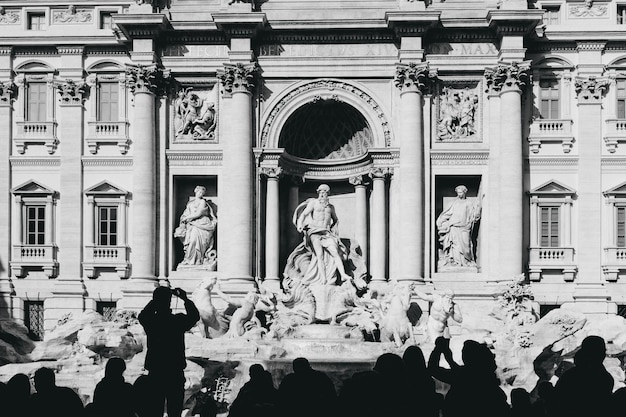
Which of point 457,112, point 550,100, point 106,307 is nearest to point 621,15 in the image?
point 550,100

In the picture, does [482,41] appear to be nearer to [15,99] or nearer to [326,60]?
[326,60]

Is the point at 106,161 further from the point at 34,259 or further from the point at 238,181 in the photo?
the point at 238,181

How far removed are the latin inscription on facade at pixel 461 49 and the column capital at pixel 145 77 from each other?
985 cm

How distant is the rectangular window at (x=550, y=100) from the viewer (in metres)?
31.6

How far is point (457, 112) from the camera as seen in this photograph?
3114 centimetres

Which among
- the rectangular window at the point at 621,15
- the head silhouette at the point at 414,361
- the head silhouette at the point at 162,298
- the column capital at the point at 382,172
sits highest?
the rectangular window at the point at 621,15

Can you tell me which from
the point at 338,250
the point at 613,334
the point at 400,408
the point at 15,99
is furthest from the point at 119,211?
the point at 400,408

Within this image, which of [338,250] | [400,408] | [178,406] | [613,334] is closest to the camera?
[400,408]

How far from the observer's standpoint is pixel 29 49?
Answer: 3269 cm

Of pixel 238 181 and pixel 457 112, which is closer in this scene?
pixel 238 181

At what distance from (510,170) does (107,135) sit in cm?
1495

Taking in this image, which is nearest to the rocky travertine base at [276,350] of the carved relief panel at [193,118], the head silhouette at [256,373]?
the carved relief panel at [193,118]

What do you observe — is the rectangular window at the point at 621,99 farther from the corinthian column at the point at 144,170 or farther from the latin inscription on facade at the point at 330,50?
the corinthian column at the point at 144,170

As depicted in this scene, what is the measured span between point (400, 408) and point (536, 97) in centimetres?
2481
